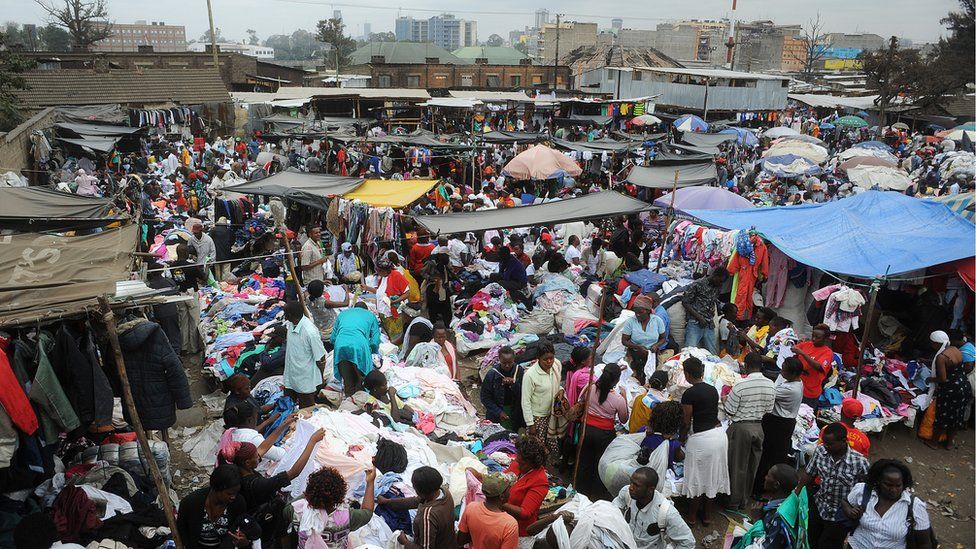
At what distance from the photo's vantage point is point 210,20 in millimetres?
34781

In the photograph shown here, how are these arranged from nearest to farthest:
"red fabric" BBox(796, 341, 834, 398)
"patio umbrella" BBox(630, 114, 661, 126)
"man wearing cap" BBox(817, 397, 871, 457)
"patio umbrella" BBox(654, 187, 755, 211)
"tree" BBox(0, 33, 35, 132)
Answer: "man wearing cap" BBox(817, 397, 871, 457) → "red fabric" BBox(796, 341, 834, 398) → "patio umbrella" BBox(654, 187, 755, 211) → "tree" BBox(0, 33, 35, 132) → "patio umbrella" BBox(630, 114, 661, 126)

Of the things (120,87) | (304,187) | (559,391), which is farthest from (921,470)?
(120,87)

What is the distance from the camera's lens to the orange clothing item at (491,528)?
353cm

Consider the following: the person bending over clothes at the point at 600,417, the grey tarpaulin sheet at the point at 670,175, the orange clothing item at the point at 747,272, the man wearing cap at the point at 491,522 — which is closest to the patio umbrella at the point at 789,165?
the grey tarpaulin sheet at the point at 670,175

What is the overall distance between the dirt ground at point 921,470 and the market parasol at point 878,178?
34.2ft

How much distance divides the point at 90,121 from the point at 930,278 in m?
21.8

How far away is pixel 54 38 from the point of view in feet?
228

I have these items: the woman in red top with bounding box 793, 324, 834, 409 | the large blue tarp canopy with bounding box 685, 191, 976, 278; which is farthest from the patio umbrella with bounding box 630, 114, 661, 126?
the woman in red top with bounding box 793, 324, 834, 409

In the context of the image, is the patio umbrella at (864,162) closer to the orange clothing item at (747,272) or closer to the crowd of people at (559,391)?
the crowd of people at (559,391)

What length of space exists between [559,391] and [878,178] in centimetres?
1383

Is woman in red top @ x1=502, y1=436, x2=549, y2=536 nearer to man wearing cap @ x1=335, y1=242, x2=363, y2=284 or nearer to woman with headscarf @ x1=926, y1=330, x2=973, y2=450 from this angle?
woman with headscarf @ x1=926, y1=330, x2=973, y2=450

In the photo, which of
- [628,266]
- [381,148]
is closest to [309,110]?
[381,148]

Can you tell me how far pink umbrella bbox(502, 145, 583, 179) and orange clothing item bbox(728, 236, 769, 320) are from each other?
6639 millimetres

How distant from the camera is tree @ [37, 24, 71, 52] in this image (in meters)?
68.1
